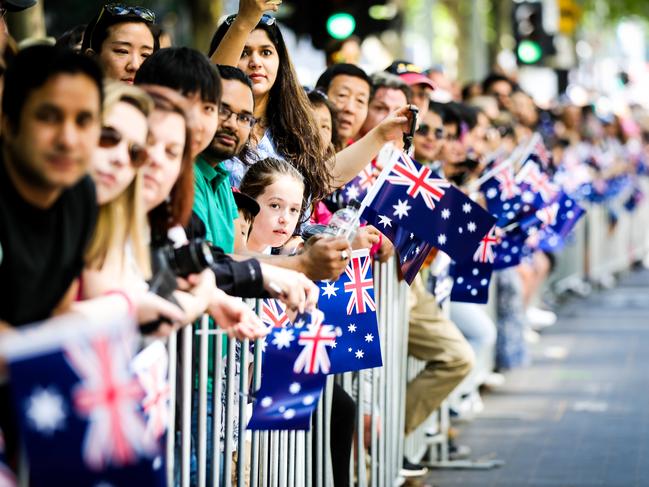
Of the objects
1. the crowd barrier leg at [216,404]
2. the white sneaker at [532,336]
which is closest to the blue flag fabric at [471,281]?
the crowd barrier leg at [216,404]

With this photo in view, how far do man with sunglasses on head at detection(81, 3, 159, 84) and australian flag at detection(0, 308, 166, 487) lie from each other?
3190 millimetres

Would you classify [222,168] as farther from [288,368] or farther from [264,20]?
[264,20]

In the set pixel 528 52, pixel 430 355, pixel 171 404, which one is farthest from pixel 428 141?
pixel 528 52

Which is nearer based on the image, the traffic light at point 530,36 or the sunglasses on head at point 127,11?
the sunglasses on head at point 127,11

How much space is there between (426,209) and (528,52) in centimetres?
1641

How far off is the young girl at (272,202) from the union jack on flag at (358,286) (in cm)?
31

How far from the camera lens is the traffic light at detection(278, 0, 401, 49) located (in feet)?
43.4

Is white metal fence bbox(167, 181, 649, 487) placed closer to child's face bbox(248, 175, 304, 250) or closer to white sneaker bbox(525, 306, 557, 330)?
child's face bbox(248, 175, 304, 250)

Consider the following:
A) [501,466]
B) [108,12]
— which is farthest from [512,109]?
[108,12]

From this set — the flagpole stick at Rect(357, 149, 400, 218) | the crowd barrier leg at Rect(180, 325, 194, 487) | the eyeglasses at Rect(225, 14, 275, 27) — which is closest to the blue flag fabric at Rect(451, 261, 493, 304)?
the flagpole stick at Rect(357, 149, 400, 218)

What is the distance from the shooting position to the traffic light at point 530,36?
22.5m

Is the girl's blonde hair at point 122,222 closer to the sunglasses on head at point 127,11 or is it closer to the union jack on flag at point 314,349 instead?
the union jack on flag at point 314,349

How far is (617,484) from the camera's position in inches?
324

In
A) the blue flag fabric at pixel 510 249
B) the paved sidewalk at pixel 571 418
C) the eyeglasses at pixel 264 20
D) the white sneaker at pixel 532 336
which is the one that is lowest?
the paved sidewalk at pixel 571 418
